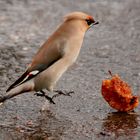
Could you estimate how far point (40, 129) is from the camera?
5.35 meters

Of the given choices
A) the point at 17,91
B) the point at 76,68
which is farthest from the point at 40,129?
the point at 76,68

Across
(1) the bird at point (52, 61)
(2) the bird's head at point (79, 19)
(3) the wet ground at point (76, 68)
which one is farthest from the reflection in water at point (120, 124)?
(2) the bird's head at point (79, 19)

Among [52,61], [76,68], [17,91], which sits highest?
[52,61]

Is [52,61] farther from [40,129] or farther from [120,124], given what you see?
[120,124]

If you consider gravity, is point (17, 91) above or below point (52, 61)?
below

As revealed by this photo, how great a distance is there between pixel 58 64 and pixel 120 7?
3.81 m

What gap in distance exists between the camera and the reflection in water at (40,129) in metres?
5.15

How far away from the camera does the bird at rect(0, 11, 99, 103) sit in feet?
18.3

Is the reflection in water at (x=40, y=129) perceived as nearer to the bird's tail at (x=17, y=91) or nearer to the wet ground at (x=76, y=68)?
the wet ground at (x=76, y=68)

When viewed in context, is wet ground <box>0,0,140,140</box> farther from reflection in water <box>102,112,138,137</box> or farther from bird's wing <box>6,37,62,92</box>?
bird's wing <box>6,37,62,92</box>

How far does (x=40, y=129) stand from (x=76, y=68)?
1793mm

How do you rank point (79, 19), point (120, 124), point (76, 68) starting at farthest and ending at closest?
point (76, 68) < point (79, 19) < point (120, 124)

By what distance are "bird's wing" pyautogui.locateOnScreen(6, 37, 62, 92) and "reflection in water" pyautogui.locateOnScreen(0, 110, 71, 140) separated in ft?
1.30

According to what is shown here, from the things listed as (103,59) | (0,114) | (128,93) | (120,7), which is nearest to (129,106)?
(128,93)
